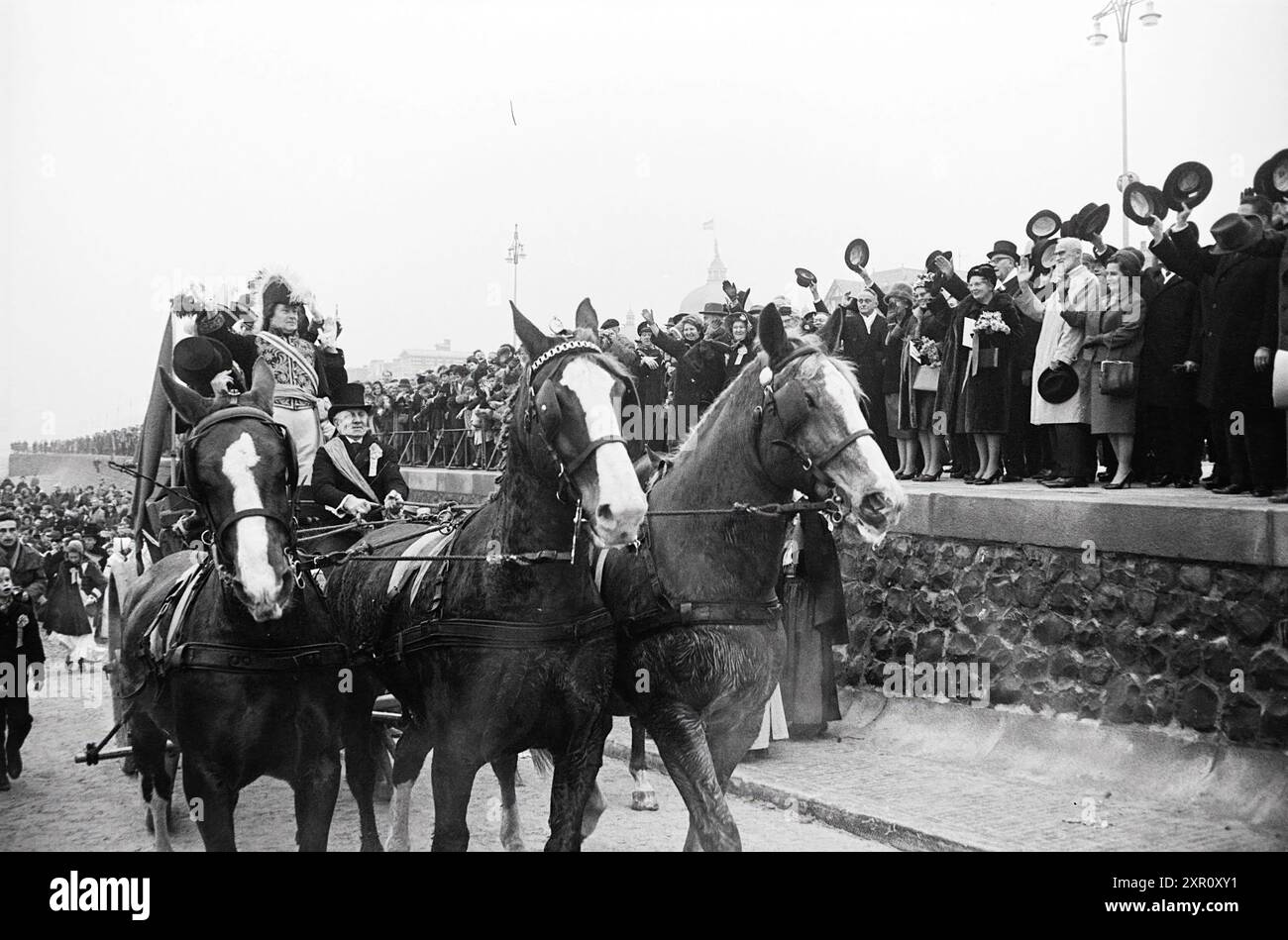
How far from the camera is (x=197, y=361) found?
5.12 meters

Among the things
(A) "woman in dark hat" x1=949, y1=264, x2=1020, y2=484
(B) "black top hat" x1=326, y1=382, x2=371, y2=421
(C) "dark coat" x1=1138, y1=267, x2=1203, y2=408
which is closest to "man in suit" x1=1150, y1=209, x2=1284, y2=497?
(C) "dark coat" x1=1138, y1=267, x2=1203, y2=408

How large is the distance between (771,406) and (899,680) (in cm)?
479

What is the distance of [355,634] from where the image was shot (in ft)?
17.3

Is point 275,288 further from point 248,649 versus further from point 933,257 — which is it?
point 933,257

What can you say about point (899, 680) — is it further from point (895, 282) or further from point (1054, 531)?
point (895, 282)

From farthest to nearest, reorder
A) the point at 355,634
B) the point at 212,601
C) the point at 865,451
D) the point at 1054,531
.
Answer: the point at 1054,531 < the point at 355,634 < the point at 865,451 < the point at 212,601

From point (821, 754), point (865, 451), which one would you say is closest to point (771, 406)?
point (865, 451)

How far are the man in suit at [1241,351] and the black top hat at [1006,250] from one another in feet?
10.4

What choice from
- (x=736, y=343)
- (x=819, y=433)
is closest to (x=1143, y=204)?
(x=736, y=343)

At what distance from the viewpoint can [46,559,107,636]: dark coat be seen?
414 inches

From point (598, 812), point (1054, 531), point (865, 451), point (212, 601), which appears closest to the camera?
point (212, 601)

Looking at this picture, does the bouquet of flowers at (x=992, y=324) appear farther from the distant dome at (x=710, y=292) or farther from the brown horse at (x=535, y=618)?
the brown horse at (x=535, y=618)

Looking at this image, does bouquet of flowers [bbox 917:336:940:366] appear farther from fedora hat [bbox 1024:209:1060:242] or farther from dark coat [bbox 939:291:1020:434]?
fedora hat [bbox 1024:209:1060:242]

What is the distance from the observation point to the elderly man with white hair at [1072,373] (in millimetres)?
8992
